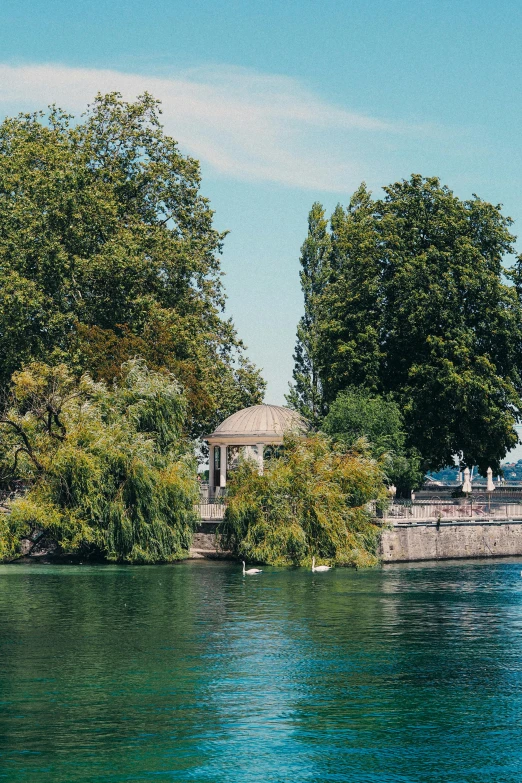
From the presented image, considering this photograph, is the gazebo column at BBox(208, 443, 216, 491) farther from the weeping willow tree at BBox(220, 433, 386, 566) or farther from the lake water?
the lake water

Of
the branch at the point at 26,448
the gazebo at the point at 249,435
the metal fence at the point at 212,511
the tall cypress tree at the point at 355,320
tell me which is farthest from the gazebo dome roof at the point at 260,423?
the branch at the point at 26,448

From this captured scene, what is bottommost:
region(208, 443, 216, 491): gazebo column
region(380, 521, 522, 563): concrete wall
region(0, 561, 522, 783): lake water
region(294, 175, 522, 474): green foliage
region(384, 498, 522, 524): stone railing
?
region(0, 561, 522, 783): lake water

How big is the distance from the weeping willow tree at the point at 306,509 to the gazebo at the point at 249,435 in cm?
590

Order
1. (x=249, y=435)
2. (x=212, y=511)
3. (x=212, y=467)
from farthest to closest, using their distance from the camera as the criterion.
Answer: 1. (x=212, y=467)
2. (x=249, y=435)
3. (x=212, y=511)

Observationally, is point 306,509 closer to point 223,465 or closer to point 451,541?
point 223,465

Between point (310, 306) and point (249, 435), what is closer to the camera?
point (249, 435)

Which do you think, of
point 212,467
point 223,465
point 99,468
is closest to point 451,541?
point 223,465

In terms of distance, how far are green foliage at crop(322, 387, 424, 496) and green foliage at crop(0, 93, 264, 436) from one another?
25.0 feet

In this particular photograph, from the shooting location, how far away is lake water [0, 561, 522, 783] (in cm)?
2084

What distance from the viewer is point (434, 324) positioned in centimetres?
6431

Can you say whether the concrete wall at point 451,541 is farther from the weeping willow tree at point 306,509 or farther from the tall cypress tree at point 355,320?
the tall cypress tree at point 355,320

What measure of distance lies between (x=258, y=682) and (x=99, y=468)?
25.3 meters

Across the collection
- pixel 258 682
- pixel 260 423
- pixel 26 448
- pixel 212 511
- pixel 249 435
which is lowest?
pixel 258 682

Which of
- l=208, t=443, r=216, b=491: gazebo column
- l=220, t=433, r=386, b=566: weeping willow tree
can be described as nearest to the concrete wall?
l=220, t=433, r=386, b=566: weeping willow tree
